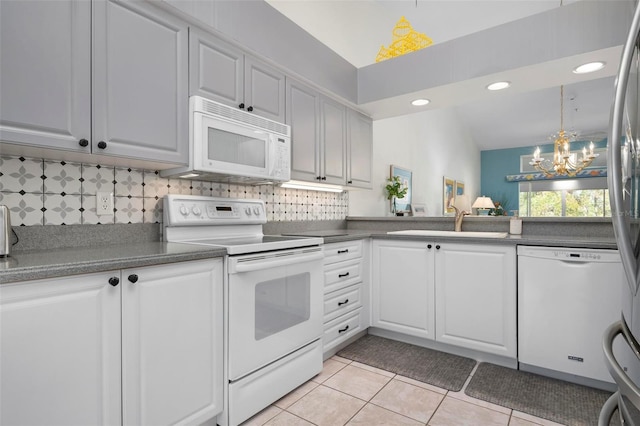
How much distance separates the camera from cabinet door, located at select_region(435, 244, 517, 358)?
2279 mm

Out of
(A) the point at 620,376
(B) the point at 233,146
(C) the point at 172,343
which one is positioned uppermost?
(B) the point at 233,146

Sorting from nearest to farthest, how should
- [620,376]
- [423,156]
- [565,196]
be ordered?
[620,376] < [423,156] < [565,196]

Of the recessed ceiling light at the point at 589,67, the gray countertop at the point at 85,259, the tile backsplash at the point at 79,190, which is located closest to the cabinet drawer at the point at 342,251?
the tile backsplash at the point at 79,190

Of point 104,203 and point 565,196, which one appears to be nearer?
point 104,203

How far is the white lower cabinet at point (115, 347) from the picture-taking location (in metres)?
1.04

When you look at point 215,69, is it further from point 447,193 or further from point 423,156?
point 447,193

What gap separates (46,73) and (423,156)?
17.4ft

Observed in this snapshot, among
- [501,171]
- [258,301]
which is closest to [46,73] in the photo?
[258,301]

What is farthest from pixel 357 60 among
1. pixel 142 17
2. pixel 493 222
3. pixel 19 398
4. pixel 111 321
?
pixel 19 398

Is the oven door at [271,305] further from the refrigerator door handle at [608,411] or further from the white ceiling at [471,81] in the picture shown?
the white ceiling at [471,81]

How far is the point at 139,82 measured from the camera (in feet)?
5.37

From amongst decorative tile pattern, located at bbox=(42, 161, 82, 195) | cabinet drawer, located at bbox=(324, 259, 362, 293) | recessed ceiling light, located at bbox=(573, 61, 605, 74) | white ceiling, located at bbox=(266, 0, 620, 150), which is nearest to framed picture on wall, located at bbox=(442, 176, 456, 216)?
white ceiling, located at bbox=(266, 0, 620, 150)

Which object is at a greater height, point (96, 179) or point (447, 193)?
point (447, 193)

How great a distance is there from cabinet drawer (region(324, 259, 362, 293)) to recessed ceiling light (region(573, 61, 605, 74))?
205cm
